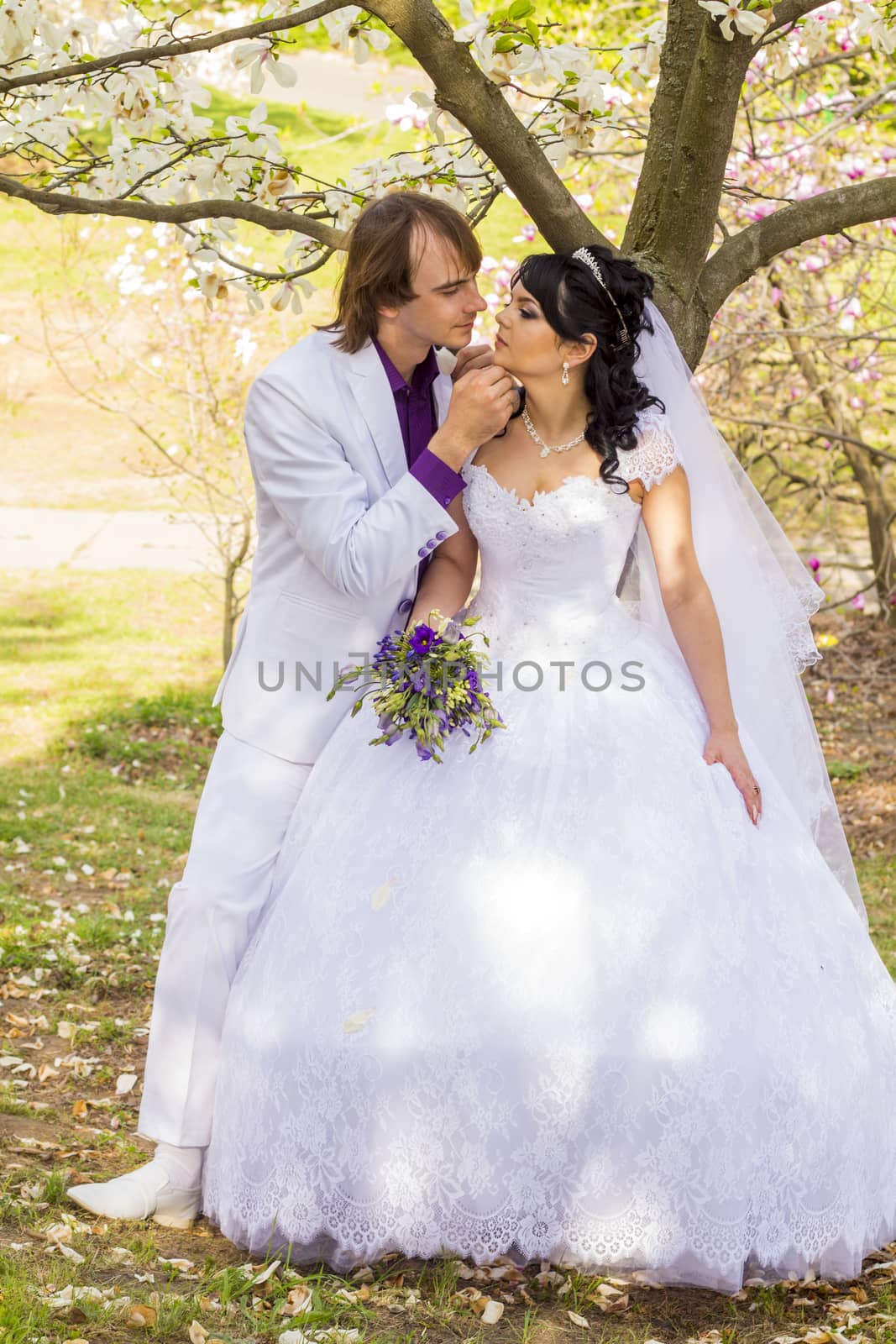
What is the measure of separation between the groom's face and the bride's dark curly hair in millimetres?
149

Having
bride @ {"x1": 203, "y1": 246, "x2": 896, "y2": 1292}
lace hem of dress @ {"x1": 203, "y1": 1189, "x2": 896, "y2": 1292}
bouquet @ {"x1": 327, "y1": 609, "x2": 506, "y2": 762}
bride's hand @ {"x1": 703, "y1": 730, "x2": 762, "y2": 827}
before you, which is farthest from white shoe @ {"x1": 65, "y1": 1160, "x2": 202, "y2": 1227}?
bride's hand @ {"x1": 703, "y1": 730, "x2": 762, "y2": 827}

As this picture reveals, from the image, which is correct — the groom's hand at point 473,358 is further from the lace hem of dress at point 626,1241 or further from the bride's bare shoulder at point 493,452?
the lace hem of dress at point 626,1241

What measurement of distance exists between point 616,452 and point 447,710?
726mm

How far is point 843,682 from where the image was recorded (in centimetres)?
809

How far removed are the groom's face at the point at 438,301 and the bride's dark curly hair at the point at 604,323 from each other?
0.15m

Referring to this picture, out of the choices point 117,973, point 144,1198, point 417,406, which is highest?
point 417,406

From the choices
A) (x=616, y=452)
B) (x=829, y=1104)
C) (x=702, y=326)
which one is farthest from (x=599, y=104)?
(x=829, y=1104)

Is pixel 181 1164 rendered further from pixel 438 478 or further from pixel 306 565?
pixel 438 478

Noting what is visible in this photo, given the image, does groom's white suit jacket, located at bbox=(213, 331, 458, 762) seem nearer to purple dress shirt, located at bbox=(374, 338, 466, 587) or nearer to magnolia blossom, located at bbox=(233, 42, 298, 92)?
purple dress shirt, located at bbox=(374, 338, 466, 587)

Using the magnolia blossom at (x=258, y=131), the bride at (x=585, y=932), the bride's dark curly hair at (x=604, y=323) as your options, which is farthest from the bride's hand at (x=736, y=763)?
the magnolia blossom at (x=258, y=131)

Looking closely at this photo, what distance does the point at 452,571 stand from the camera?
3.30m

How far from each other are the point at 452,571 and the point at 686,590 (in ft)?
1.82

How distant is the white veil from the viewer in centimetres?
323

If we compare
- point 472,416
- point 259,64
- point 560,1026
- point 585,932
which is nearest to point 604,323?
point 472,416
